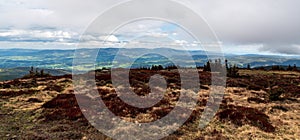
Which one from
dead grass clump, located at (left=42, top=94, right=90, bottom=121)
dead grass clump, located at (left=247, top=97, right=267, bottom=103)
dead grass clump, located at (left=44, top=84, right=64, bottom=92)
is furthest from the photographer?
dead grass clump, located at (left=44, top=84, right=64, bottom=92)

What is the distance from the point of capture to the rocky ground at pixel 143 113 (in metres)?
20.2

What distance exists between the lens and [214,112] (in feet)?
83.6

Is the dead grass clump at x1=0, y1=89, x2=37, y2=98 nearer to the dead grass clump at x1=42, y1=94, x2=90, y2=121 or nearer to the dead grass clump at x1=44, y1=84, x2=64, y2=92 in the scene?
the dead grass clump at x1=44, y1=84, x2=64, y2=92

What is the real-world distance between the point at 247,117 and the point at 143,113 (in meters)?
9.28

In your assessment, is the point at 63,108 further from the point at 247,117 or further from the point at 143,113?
the point at 247,117

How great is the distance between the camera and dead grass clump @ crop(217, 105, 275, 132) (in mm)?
21969

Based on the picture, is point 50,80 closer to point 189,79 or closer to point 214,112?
point 189,79

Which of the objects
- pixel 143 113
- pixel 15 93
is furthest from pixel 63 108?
pixel 15 93

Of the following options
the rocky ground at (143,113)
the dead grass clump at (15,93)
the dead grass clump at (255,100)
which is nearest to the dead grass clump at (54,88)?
the rocky ground at (143,113)

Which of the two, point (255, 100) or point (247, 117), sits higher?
point (255, 100)

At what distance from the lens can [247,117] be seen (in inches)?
920

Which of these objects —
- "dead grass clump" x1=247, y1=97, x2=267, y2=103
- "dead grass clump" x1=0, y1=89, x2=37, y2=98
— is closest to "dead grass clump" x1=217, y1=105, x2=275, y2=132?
"dead grass clump" x1=247, y1=97, x2=267, y2=103

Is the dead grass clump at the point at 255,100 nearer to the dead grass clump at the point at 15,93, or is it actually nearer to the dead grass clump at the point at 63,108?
the dead grass clump at the point at 63,108

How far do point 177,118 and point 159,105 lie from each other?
172 inches
